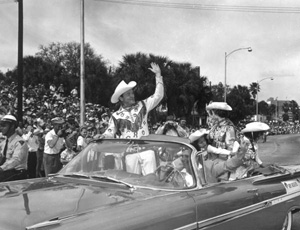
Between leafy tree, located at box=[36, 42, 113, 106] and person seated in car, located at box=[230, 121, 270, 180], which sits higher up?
leafy tree, located at box=[36, 42, 113, 106]

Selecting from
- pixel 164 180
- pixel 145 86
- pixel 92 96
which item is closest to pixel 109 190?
pixel 164 180

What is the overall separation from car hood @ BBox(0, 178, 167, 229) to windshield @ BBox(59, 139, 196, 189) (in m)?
0.24

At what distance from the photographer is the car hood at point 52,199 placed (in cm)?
228

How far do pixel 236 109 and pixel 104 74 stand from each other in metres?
21.7

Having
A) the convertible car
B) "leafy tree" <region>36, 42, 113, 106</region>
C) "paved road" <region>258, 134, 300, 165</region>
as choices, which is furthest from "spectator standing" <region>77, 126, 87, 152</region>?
"leafy tree" <region>36, 42, 113, 106</region>

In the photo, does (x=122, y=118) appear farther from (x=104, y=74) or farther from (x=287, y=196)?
(x=104, y=74)

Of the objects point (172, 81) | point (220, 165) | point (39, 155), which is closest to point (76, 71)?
point (172, 81)

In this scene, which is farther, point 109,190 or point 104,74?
point 104,74

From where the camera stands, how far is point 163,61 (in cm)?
2844

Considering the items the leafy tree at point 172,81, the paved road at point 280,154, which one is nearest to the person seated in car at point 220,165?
the paved road at point 280,154

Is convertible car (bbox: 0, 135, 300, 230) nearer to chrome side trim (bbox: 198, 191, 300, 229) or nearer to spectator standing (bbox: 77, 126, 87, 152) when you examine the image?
chrome side trim (bbox: 198, 191, 300, 229)

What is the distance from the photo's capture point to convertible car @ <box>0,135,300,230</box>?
7.86ft

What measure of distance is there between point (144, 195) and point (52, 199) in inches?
26.6

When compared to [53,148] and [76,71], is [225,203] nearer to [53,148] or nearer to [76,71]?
[53,148]
